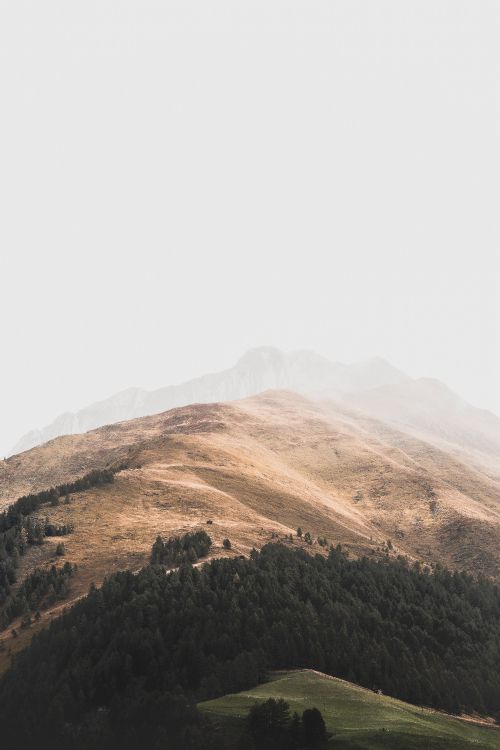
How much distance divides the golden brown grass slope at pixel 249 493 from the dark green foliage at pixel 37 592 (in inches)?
54.7

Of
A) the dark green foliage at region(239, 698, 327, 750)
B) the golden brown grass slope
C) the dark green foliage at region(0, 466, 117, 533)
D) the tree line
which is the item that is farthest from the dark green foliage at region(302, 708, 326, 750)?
the dark green foliage at region(0, 466, 117, 533)

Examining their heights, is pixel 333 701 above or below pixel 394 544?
above

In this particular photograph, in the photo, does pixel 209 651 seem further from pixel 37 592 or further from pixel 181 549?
pixel 37 592

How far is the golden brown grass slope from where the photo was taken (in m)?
61.2

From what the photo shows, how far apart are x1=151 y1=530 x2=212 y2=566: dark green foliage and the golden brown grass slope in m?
1.55

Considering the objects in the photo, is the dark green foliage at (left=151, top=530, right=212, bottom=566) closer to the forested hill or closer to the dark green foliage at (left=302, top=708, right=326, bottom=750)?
the forested hill

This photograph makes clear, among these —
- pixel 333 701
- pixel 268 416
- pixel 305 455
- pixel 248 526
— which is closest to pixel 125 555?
pixel 248 526

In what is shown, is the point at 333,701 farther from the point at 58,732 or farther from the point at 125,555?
the point at 125,555

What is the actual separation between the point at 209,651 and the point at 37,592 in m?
21.5

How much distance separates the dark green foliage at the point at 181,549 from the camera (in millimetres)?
49469

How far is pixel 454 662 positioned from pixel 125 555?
104 feet

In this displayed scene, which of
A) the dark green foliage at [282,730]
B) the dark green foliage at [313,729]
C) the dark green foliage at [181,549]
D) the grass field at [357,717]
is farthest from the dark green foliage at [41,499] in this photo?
the dark green foliage at [313,729]

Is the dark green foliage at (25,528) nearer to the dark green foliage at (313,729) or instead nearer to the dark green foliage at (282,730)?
the dark green foliage at (282,730)

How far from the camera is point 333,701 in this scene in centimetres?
2702
